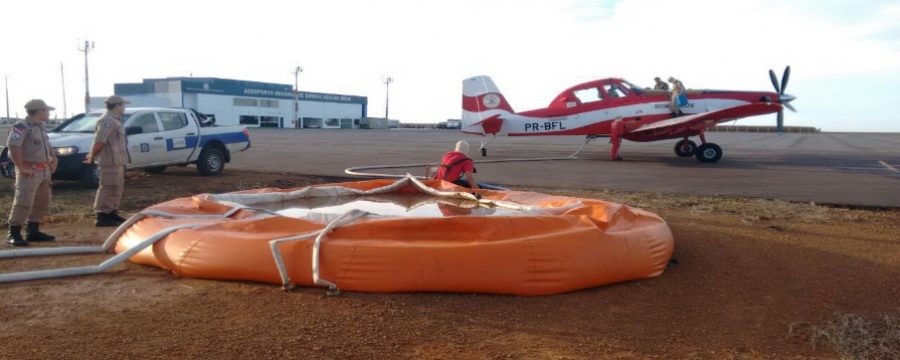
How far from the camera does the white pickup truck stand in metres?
11.4

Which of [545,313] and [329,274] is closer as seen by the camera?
[545,313]

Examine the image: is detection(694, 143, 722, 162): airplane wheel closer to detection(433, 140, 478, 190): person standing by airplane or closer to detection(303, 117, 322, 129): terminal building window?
detection(433, 140, 478, 190): person standing by airplane

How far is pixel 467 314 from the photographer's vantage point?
463cm

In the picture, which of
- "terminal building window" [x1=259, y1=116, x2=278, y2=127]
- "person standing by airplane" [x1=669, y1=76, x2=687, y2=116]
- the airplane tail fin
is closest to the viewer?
"person standing by airplane" [x1=669, y1=76, x2=687, y2=116]

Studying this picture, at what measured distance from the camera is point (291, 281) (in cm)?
509

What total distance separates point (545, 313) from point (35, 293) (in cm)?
392

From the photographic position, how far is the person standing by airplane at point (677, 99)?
2056cm

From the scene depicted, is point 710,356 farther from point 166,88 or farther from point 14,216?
point 166,88

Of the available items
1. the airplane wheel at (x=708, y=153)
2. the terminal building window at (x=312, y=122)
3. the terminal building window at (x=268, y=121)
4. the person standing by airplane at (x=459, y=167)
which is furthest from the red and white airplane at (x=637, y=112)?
Answer: the terminal building window at (x=312, y=122)

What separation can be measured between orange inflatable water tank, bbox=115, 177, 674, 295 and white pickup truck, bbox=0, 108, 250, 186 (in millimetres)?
6330

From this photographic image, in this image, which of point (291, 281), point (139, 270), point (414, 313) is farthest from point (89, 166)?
point (414, 313)

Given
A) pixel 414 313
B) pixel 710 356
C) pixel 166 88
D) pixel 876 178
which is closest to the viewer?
pixel 710 356

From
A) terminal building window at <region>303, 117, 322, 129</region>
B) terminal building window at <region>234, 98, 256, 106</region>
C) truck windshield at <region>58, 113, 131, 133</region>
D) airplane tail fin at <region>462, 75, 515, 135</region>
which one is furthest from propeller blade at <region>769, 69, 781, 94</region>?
terminal building window at <region>303, 117, 322, 129</region>

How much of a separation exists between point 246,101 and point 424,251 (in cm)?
8947
